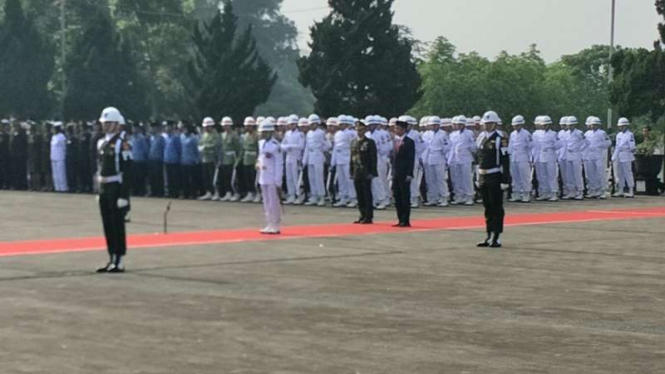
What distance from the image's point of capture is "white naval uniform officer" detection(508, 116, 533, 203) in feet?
107

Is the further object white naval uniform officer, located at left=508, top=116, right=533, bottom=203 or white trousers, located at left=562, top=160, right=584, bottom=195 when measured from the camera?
white trousers, located at left=562, top=160, right=584, bottom=195

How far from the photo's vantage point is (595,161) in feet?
113

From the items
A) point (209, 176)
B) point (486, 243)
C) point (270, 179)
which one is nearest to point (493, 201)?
point (486, 243)

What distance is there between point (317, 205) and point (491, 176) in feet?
37.4

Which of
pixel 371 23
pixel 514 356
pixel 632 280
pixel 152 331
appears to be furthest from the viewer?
pixel 371 23

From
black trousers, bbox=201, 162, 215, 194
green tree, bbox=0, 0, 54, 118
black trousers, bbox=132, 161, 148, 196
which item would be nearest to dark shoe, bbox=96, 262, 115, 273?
black trousers, bbox=201, 162, 215, 194

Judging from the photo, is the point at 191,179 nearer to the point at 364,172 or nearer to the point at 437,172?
the point at 437,172

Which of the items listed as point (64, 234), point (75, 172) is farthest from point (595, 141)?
point (64, 234)

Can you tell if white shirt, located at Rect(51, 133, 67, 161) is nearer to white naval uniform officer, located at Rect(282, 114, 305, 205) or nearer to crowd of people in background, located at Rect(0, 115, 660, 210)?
crowd of people in background, located at Rect(0, 115, 660, 210)

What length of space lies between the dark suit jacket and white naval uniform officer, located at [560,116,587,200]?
11.1 metres

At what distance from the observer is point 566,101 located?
83562 millimetres

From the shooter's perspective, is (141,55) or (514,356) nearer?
(514,356)

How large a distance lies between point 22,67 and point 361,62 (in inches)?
830

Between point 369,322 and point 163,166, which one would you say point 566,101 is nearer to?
point 163,166
